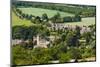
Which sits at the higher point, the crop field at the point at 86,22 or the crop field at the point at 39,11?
the crop field at the point at 39,11

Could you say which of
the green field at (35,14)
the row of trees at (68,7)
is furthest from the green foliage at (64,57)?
the row of trees at (68,7)

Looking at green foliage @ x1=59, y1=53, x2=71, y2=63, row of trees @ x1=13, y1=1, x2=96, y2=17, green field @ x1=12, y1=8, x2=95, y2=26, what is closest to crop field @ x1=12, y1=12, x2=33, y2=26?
green field @ x1=12, y1=8, x2=95, y2=26

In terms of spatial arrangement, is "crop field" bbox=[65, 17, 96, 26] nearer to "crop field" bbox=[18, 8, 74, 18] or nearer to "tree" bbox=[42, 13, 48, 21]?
Result: "crop field" bbox=[18, 8, 74, 18]

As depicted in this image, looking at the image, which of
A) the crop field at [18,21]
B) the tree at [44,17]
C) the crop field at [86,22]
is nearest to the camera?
the crop field at [18,21]

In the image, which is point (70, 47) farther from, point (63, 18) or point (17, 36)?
point (17, 36)

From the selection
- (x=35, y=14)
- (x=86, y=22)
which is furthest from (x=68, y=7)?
(x=35, y=14)

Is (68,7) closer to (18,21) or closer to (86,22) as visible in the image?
(86,22)

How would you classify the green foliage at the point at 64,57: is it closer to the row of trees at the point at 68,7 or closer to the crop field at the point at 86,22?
the crop field at the point at 86,22

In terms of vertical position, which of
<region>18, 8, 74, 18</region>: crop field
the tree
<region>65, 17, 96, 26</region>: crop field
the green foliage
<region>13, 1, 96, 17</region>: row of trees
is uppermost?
<region>13, 1, 96, 17</region>: row of trees

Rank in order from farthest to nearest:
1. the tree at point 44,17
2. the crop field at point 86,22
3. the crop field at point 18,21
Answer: the crop field at point 86,22 → the tree at point 44,17 → the crop field at point 18,21

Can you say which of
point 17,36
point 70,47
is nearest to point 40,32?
point 17,36
